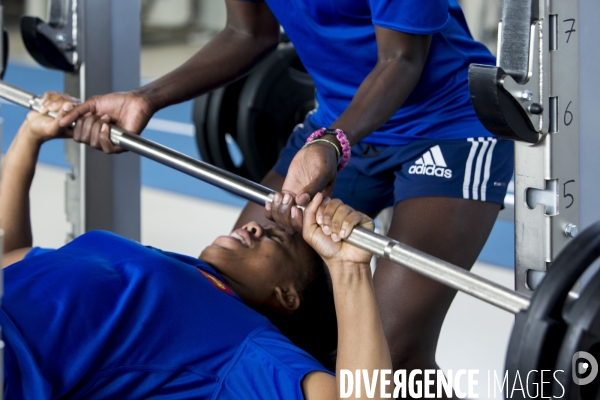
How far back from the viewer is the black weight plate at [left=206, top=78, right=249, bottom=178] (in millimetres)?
2889

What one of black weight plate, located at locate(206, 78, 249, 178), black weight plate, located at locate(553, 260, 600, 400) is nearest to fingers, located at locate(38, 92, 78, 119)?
black weight plate, located at locate(206, 78, 249, 178)

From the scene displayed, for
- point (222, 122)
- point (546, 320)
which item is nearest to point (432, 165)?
point (546, 320)

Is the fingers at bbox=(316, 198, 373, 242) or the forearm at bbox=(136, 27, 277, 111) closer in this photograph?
the fingers at bbox=(316, 198, 373, 242)

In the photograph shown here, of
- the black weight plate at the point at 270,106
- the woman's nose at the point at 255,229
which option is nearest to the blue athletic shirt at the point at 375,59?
the woman's nose at the point at 255,229

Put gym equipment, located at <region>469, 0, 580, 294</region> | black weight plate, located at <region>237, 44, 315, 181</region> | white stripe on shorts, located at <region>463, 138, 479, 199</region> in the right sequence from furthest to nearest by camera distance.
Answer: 1. black weight plate, located at <region>237, 44, 315, 181</region>
2. white stripe on shorts, located at <region>463, 138, 479, 199</region>
3. gym equipment, located at <region>469, 0, 580, 294</region>

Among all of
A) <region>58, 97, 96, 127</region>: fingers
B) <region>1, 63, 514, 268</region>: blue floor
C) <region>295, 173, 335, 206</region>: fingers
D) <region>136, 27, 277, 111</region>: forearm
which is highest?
<region>136, 27, 277, 111</region>: forearm

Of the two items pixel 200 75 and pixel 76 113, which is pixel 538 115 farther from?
pixel 76 113

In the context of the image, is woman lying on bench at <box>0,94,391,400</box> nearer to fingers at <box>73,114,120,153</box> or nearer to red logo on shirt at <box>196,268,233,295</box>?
red logo on shirt at <box>196,268,233,295</box>

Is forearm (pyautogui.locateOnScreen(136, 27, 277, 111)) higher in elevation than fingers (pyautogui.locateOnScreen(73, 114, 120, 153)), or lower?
higher

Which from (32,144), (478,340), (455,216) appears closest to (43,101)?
(32,144)

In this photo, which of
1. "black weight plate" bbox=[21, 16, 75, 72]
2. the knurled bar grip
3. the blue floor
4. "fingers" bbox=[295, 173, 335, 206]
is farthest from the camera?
the blue floor

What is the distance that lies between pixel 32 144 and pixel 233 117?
120cm

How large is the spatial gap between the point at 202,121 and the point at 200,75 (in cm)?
108

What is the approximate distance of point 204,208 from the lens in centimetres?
416
